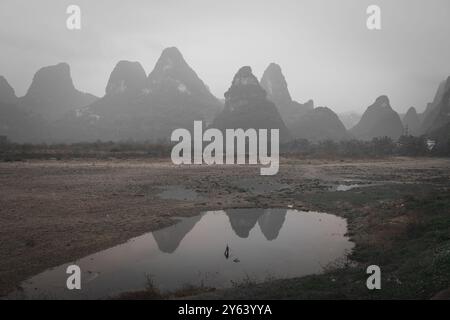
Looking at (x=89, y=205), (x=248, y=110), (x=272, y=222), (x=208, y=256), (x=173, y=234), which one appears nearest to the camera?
(x=208, y=256)

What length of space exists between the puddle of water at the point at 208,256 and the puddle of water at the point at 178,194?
6848mm

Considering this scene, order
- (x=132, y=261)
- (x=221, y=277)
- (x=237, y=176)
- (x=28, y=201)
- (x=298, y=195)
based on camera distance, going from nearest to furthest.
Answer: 1. (x=221, y=277)
2. (x=132, y=261)
3. (x=28, y=201)
4. (x=298, y=195)
5. (x=237, y=176)

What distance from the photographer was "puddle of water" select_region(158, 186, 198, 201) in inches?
1152

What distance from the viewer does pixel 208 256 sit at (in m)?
15.8

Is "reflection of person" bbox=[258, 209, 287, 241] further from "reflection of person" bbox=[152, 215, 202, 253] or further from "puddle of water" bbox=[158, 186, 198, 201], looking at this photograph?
"puddle of water" bbox=[158, 186, 198, 201]

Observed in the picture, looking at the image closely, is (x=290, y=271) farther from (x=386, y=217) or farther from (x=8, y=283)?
(x=8, y=283)

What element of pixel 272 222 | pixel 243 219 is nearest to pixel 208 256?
A: pixel 243 219

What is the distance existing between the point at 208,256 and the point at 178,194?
16.2 meters

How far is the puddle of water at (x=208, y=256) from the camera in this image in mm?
12438

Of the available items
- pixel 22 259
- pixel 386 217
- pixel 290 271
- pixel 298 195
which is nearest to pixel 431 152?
pixel 298 195

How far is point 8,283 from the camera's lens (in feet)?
39.0

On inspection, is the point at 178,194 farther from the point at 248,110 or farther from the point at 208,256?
the point at 248,110

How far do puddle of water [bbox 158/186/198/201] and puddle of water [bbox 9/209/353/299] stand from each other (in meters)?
6.85
